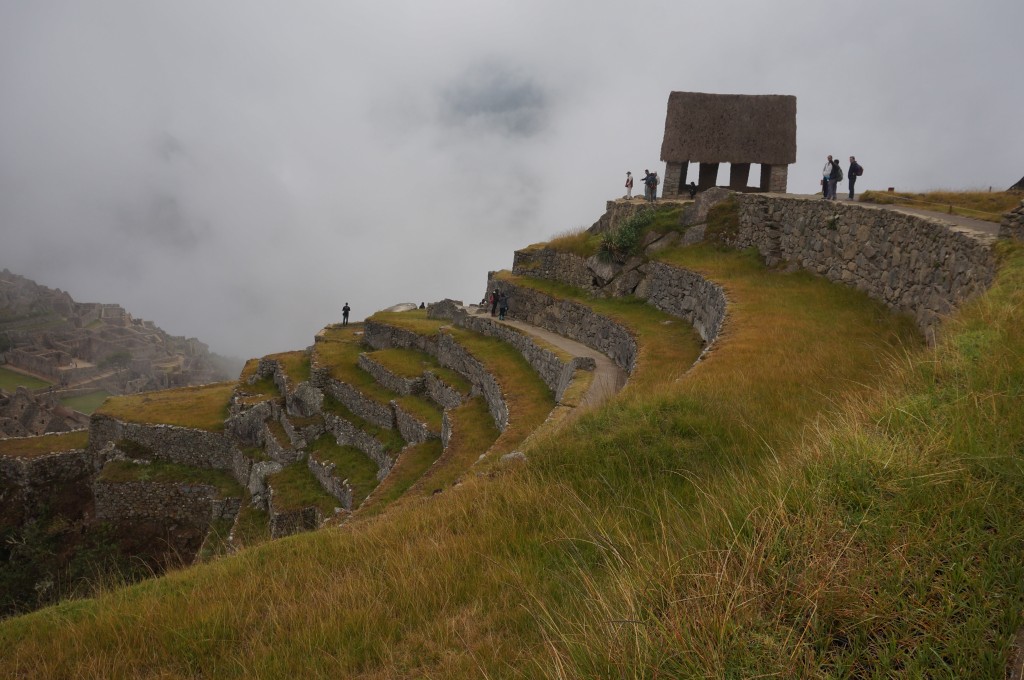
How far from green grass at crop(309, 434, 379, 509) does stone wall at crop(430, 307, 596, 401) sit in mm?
7176

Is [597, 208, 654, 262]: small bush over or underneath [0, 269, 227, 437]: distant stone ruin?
over

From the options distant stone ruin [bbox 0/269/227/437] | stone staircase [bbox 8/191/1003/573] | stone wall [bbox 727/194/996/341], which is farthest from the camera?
distant stone ruin [bbox 0/269/227/437]

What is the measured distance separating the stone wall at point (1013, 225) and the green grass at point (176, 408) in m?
28.7

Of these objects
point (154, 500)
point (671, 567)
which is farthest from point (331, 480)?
point (671, 567)

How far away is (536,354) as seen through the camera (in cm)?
2197

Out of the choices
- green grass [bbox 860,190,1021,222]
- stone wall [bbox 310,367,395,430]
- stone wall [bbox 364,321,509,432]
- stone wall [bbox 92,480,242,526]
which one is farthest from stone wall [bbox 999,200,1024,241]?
stone wall [bbox 92,480,242,526]

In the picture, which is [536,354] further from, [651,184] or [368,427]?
[651,184]

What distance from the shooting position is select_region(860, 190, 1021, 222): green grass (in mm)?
15197

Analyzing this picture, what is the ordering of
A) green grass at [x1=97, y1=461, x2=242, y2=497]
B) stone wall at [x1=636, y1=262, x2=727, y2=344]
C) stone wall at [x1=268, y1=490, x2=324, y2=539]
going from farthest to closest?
green grass at [x1=97, y1=461, x2=242, y2=497], stone wall at [x1=268, y1=490, x2=324, y2=539], stone wall at [x1=636, y1=262, x2=727, y2=344]

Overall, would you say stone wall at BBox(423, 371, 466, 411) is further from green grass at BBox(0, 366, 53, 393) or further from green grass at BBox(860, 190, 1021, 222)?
green grass at BBox(0, 366, 53, 393)

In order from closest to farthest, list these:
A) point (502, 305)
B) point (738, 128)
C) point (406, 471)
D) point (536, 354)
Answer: point (406, 471) < point (536, 354) < point (738, 128) < point (502, 305)

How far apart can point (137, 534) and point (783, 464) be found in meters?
29.0

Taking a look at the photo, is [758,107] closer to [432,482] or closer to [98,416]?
[432,482]

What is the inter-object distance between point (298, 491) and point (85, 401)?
54.1 meters
